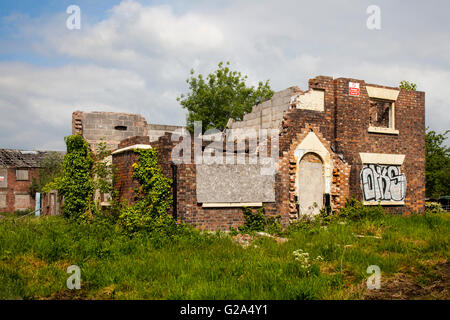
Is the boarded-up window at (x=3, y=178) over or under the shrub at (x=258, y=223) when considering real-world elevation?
over

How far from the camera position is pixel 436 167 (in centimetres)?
2936

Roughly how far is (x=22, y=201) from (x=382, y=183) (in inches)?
1307

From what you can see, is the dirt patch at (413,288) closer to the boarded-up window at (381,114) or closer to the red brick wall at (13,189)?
the boarded-up window at (381,114)

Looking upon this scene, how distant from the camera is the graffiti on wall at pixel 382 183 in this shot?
14.7m

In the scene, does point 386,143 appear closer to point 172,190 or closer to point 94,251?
point 172,190

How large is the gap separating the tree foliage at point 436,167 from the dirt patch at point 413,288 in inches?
936

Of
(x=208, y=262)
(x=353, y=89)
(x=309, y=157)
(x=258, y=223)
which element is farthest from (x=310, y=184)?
(x=208, y=262)

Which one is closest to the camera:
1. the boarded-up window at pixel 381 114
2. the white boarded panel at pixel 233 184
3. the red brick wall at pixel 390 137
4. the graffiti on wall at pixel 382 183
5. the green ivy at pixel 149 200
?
the green ivy at pixel 149 200

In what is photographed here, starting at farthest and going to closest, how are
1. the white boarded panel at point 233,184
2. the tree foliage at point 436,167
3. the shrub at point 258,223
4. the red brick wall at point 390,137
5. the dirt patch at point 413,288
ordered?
the tree foliage at point 436,167
the red brick wall at point 390,137
the shrub at point 258,223
the white boarded panel at point 233,184
the dirt patch at point 413,288

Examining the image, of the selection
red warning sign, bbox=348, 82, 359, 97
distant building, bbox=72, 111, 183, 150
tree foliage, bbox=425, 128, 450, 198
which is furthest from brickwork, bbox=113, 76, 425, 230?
tree foliage, bbox=425, 128, 450, 198

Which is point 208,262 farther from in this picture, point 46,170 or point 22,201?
point 22,201

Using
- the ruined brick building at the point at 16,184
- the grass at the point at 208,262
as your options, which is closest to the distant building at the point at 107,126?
the grass at the point at 208,262

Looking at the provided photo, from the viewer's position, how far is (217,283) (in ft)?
22.7

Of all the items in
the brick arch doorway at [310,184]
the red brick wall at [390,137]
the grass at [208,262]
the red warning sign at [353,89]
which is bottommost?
the grass at [208,262]
